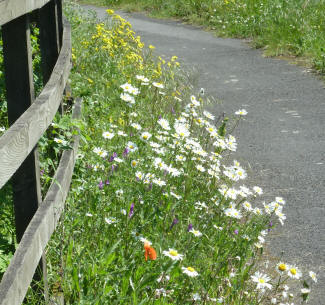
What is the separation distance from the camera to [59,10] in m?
4.80

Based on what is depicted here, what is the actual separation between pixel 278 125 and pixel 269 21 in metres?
5.85

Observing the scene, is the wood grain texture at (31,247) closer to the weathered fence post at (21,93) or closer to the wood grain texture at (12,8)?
the weathered fence post at (21,93)

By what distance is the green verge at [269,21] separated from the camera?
11133 millimetres

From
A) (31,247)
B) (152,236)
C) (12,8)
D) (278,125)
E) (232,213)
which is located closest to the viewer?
(12,8)

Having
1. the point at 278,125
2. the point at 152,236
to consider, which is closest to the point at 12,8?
the point at 152,236

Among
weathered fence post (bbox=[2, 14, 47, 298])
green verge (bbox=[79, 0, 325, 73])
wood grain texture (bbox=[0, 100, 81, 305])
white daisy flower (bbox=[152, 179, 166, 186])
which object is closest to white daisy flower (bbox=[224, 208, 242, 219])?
white daisy flower (bbox=[152, 179, 166, 186])

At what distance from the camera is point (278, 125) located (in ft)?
25.0

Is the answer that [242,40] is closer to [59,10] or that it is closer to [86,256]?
[59,10]

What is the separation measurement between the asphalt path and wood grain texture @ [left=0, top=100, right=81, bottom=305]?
6.29ft

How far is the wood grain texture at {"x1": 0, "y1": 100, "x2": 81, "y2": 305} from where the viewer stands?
6.88 ft

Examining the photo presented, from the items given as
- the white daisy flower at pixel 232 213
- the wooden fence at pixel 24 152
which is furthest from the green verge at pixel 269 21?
the wooden fence at pixel 24 152

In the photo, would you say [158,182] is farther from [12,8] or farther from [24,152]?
[12,8]

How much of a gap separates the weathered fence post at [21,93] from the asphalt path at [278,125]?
2117 mm

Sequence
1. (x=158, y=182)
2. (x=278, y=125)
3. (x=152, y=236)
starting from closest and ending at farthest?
(x=152, y=236), (x=158, y=182), (x=278, y=125)
